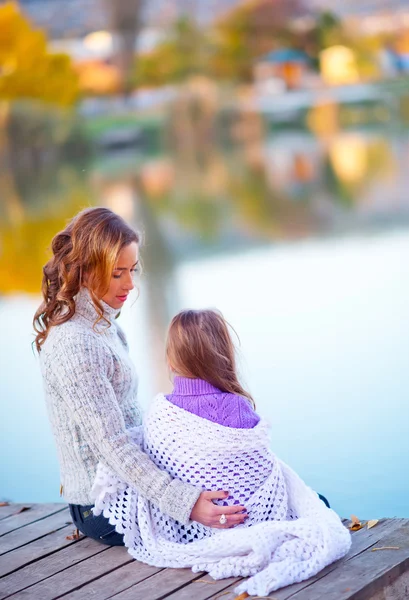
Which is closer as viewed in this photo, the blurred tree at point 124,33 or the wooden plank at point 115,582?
the wooden plank at point 115,582

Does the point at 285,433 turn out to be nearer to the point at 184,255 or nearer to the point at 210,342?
the point at 210,342

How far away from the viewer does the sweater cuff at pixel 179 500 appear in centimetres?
195

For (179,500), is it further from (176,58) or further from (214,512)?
(176,58)

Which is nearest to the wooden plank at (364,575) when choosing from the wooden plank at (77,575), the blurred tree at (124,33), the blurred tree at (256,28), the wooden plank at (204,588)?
the wooden plank at (204,588)

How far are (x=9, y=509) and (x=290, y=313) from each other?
267 cm

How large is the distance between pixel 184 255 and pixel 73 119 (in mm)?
16243

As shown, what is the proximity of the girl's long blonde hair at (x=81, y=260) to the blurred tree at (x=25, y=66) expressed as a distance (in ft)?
62.1

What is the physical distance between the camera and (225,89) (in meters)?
26.4

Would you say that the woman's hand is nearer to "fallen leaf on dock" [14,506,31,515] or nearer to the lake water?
the lake water

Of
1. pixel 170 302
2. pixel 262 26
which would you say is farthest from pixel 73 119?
pixel 170 302

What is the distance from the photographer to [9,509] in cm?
248

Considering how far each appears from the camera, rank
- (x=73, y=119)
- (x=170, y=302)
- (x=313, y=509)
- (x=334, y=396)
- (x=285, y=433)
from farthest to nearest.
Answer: (x=73, y=119) → (x=170, y=302) → (x=334, y=396) → (x=285, y=433) → (x=313, y=509)

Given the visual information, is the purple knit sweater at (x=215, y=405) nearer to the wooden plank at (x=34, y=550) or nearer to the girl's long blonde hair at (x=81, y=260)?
the girl's long blonde hair at (x=81, y=260)

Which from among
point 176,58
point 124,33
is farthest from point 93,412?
point 124,33
